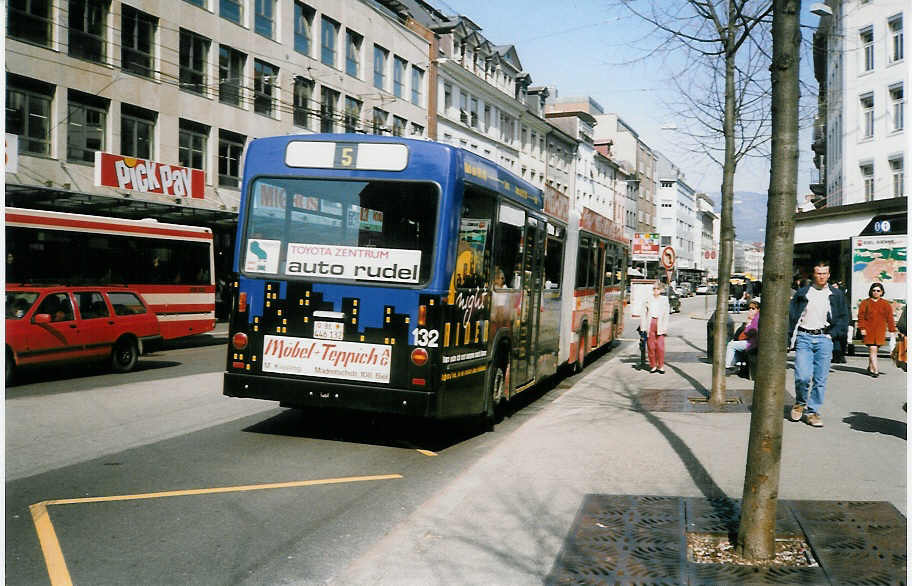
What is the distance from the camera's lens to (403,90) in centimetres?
4456

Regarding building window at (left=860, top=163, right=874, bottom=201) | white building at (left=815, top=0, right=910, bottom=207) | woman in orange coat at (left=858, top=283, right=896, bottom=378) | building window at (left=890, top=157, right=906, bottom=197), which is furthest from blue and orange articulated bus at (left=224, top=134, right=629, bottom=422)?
building window at (left=860, top=163, right=874, bottom=201)

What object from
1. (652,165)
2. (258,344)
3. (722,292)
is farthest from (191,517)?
(652,165)

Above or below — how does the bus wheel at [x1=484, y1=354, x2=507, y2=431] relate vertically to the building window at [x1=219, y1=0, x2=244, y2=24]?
below

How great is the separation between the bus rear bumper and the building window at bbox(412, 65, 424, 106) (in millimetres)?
38942

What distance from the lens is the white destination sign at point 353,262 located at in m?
7.94

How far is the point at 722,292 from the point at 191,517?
8.39 meters

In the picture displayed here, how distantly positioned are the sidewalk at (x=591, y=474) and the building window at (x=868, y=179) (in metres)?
30.7

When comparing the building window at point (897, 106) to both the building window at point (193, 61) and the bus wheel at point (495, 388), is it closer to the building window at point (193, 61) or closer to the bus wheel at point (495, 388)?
the building window at point (193, 61)

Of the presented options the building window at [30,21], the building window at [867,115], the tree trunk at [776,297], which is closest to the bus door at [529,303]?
the tree trunk at [776,297]

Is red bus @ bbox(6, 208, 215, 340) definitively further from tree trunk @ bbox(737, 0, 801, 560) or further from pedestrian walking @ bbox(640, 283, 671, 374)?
tree trunk @ bbox(737, 0, 801, 560)

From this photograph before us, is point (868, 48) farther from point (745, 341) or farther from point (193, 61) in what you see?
point (745, 341)

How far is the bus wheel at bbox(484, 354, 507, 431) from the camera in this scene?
9.24 metres

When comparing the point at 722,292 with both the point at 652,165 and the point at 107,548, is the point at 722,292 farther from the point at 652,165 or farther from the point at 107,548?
the point at 652,165

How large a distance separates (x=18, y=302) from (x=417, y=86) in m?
35.5
